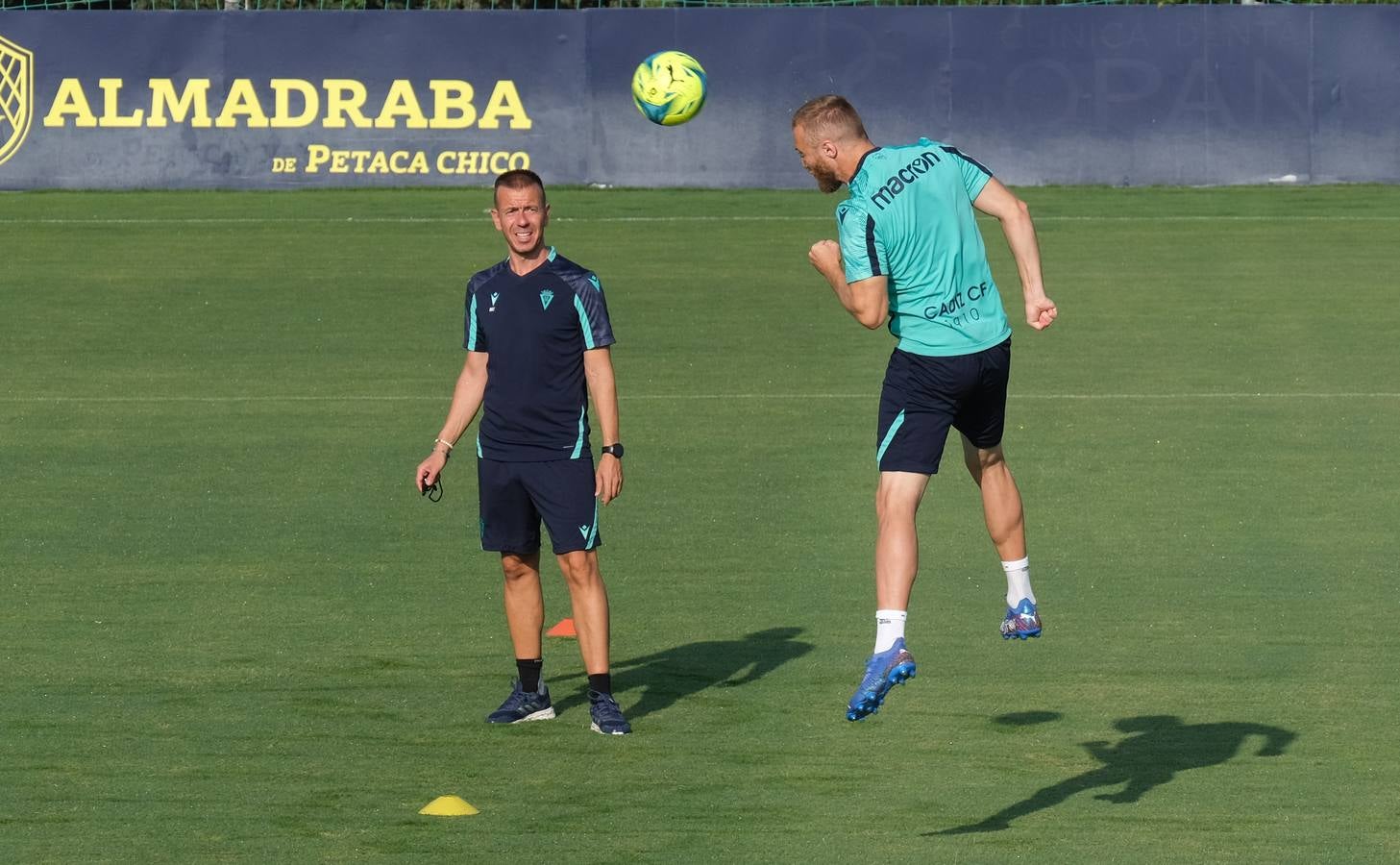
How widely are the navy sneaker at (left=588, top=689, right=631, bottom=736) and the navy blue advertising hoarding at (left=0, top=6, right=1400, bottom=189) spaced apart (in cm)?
2023

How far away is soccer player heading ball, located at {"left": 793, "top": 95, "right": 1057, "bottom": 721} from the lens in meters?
8.05

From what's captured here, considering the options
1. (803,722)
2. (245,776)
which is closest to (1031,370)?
(803,722)

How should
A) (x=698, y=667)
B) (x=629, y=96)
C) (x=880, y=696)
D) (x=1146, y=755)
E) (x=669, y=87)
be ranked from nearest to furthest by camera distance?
(x=880, y=696) → (x=1146, y=755) → (x=698, y=667) → (x=669, y=87) → (x=629, y=96)

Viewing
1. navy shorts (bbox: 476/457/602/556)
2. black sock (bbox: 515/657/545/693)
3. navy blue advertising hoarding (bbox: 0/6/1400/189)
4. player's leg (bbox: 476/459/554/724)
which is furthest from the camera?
navy blue advertising hoarding (bbox: 0/6/1400/189)

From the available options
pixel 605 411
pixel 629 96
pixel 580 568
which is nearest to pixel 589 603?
pixel 580 568

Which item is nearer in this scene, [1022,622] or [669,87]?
[1022,622]

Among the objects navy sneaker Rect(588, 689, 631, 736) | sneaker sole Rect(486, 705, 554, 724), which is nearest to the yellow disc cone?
navy sneaker Rect(588, 689, 631, 736)

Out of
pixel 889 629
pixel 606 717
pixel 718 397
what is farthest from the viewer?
pixel 718 397

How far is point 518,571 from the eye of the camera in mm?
9250

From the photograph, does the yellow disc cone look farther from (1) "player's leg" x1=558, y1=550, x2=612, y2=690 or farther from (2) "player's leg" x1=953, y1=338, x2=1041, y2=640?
(2) "player's leg" x1=953, y1=338, x2=1041, y2=640

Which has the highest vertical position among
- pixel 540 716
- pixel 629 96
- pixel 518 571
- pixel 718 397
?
pixel 629 96

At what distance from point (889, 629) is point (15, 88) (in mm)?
23461

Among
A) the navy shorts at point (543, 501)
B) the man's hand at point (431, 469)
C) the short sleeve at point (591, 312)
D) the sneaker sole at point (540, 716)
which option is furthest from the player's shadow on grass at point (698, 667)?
the short sleeve at point (591, 312)

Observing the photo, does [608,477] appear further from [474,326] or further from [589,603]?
[474,326]
